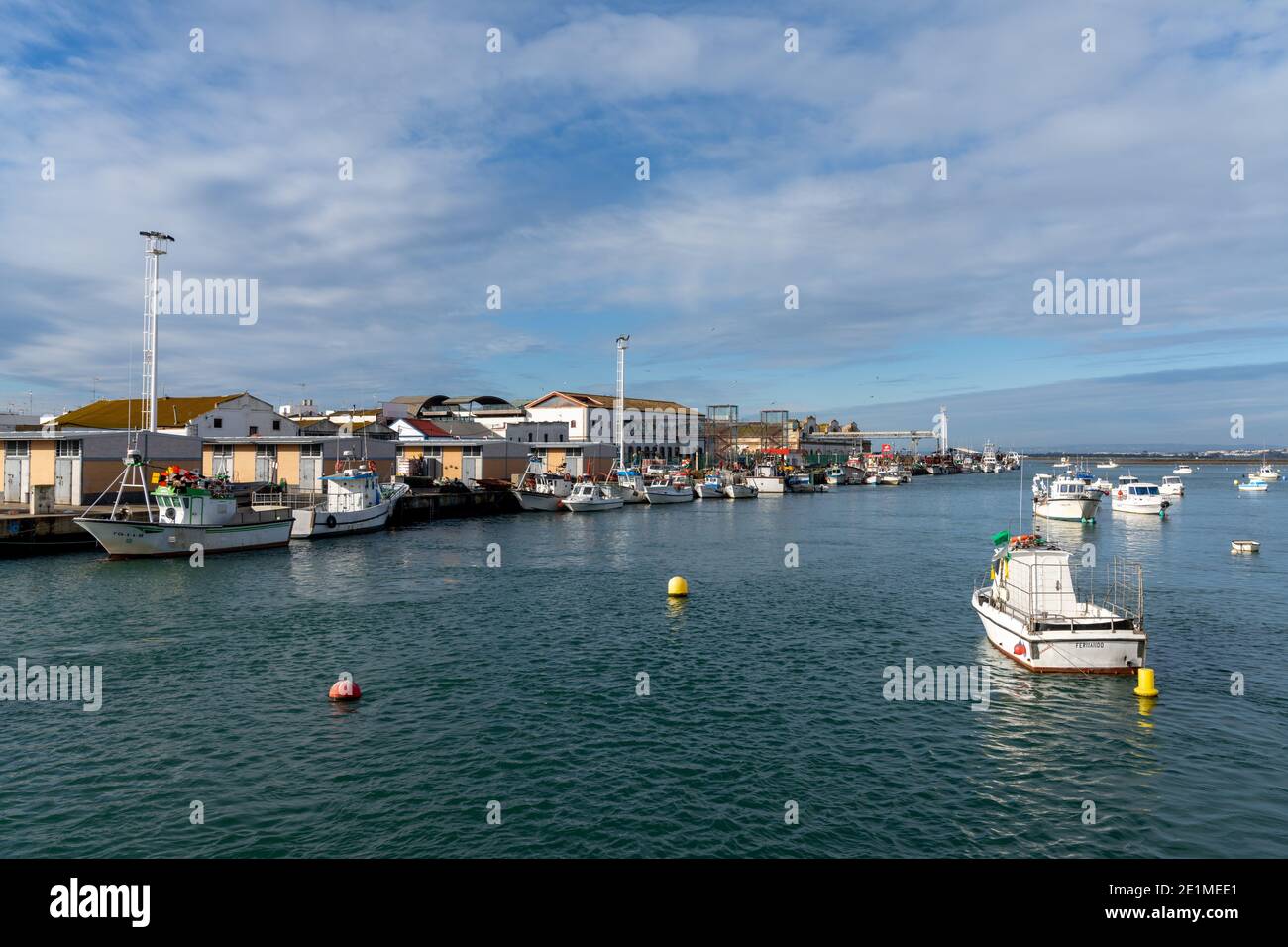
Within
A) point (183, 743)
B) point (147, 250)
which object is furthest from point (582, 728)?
point (147, 250)

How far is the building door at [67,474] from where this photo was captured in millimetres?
56094

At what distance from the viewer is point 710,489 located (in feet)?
382

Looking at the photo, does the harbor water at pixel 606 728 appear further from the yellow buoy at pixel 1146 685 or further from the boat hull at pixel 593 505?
the boat hull at pixel 593 505

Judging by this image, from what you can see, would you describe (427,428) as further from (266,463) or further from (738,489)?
(738,489)

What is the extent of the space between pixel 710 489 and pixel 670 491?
13901 mm

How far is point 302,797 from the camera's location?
52.3ft

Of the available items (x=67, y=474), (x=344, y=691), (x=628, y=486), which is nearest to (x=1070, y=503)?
(x=628, y=486)

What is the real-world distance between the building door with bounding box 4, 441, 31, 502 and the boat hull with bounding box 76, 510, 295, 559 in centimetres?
1799

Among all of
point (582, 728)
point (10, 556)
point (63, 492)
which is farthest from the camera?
point (63, 492)

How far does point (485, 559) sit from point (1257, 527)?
247ft

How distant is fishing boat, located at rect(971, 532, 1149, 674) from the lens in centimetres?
2447

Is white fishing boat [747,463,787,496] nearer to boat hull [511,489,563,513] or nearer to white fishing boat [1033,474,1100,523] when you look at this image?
white fishing boat [1033,474,1100,523]

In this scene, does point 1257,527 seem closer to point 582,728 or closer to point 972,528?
point 972,528

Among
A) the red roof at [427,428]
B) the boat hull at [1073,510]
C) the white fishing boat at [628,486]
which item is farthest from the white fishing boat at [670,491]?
the boat hull at [1073,510]
